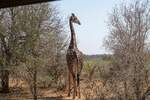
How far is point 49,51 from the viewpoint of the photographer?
17859 mm

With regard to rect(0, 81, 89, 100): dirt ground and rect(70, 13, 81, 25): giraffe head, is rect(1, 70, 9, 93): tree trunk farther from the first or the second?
rect(70, 13, 81, 25): giraffe head

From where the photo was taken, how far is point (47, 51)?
17.5m

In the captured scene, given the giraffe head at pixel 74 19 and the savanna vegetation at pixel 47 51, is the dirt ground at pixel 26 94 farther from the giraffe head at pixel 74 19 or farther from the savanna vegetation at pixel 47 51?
the giraffe head at pixel 74 19

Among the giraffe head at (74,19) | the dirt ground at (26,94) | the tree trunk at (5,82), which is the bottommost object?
the dirt ground at (26,94)

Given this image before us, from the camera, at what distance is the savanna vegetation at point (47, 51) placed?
522 inches

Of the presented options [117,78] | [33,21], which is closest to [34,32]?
[33,21]

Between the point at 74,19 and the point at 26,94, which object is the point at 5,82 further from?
the point at 74,19

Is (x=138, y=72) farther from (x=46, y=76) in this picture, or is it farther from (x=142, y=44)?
(x=46, y=76)

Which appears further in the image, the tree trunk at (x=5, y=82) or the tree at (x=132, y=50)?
the tree trunk at (x=5, y=82)

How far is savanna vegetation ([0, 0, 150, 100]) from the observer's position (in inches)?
522

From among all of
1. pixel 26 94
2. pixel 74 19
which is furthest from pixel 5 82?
pixel 74 19

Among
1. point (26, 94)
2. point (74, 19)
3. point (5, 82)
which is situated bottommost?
point (26, 94)

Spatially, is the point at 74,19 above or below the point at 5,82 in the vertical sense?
above

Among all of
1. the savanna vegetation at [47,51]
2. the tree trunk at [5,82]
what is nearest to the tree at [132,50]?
the savanna vegetation at [47,51]
